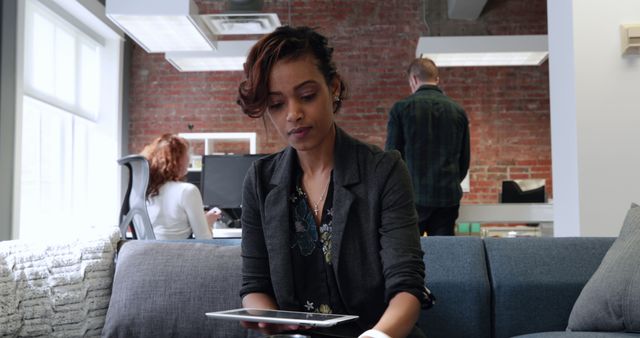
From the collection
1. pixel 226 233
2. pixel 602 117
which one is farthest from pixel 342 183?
pixel 226 233

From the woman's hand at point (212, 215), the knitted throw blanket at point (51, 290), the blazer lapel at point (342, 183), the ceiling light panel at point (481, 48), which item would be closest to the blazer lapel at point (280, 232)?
the blazer lapel at point (342, 183)

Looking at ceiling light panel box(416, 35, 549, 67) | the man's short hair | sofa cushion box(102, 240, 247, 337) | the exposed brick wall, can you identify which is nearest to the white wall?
the man's short hair

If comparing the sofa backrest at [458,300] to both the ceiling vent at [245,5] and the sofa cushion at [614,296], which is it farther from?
the ceiling vent at [245,5]

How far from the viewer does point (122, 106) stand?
8.01 meters

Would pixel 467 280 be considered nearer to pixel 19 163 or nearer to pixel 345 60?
pixel 19 163

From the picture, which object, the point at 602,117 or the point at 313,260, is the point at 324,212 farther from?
the point at 602,117

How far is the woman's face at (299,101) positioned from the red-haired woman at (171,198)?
104 inches

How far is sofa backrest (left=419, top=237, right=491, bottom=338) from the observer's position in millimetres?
2234

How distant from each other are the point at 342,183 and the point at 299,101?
212mm

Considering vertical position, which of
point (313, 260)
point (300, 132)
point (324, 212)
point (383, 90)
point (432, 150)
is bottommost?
point (313, 260)

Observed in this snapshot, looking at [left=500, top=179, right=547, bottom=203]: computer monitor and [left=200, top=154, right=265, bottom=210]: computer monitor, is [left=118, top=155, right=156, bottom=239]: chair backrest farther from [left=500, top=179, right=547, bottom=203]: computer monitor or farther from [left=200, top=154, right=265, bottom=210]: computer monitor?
[left=500, top=179, right=547, bottom=203]: computer monitor

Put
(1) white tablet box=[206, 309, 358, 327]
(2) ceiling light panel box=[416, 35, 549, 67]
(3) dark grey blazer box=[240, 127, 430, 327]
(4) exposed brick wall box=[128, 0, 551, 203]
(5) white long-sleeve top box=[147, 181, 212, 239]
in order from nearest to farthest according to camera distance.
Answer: (1) white tablet box=[206, 309, 358, 327] → (3) dark grey blazer box=[240, 127, 430, 327] → (5) white long-sleeve top box=[147, 181, 212, 239] → (2) ceiling light panel box=[416, 35, 549, 67] → (4) exposed brick wall box=[128, 0, 551, 203]

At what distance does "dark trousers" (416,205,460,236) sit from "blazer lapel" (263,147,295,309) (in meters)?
2.13

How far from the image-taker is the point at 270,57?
1479mm
